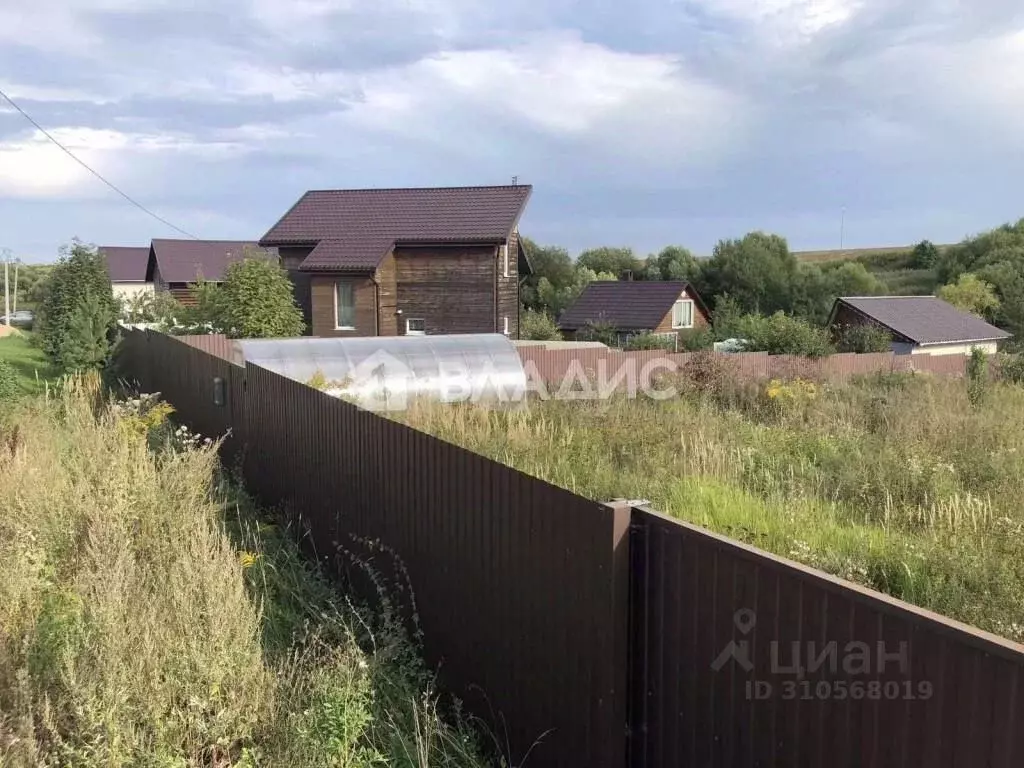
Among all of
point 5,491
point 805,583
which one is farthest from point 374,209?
point 805,583

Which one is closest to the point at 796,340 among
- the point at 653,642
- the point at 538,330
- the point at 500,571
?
the point at 538,330

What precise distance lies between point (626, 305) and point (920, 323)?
570 inches

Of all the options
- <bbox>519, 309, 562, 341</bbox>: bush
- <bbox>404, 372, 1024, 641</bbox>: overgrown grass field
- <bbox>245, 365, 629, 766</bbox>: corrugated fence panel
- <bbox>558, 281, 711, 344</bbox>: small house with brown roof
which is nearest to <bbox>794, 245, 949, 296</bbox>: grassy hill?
<bbox>558, 281, 711, 344</bbox>: small house with brown roof

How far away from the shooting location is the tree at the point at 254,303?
21906mm

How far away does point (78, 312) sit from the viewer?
19.4m

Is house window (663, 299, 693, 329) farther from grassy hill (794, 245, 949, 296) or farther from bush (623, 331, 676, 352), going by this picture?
grassy hill (794, 245, 949, 296)

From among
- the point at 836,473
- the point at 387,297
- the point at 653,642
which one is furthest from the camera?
the point at 387,297

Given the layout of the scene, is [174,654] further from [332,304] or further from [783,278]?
[783,278]

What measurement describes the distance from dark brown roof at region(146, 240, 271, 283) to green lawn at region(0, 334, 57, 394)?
548 inches

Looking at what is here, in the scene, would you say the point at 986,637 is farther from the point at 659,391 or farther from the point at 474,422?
the point at 659,391

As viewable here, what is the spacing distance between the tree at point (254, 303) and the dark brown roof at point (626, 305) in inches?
839

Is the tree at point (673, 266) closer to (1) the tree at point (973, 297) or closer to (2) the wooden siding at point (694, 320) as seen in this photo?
(2) the wooden siding at point (694, 320)

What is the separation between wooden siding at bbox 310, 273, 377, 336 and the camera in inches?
1137

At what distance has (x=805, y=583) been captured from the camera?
2.33 meters
